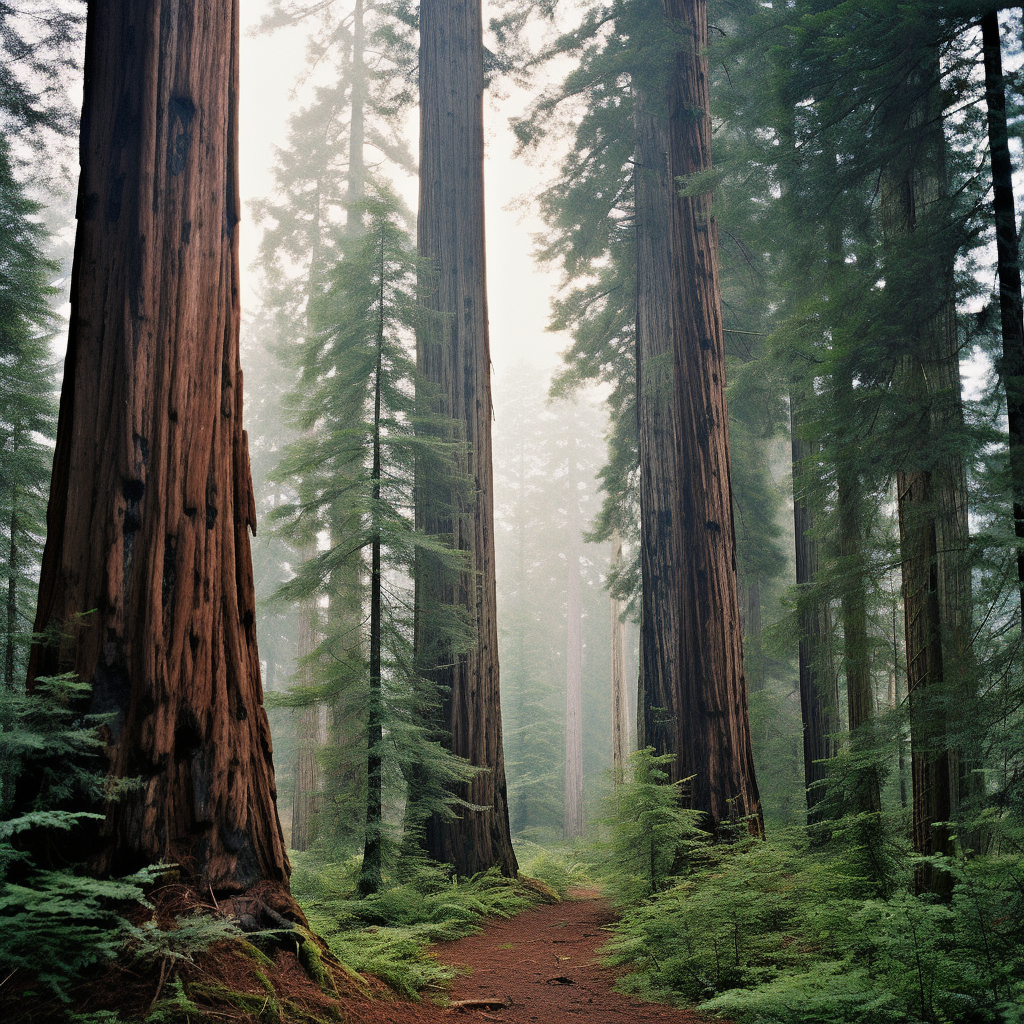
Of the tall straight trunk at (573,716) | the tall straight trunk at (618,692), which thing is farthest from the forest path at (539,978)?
the tall straight trunk at (573,716)

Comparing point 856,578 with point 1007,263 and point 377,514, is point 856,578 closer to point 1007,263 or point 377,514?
point 1007,263

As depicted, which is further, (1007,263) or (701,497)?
(701,497)

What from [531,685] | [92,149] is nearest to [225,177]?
[92,149]

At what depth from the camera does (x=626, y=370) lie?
1344cm

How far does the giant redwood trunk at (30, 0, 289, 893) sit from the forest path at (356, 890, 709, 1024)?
1225 millimetres

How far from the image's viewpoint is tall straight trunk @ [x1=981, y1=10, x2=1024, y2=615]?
355 centimetres

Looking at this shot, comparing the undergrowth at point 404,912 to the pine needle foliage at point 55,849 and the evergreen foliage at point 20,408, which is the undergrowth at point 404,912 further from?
the evergreen foliage at point 20,408

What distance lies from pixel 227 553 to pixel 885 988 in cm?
311

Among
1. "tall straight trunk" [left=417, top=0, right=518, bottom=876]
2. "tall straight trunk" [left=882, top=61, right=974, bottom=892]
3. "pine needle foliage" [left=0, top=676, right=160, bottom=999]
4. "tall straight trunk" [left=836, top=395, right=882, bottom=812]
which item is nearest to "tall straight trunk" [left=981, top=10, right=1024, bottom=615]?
"tall straight trunk" [left=882, top=61, right=974, bottom=892]

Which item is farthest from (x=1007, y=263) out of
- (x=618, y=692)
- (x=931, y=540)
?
(x=618, y=692)

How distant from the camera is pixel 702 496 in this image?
22.9 feet

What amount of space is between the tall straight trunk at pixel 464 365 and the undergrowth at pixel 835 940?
219 centimetres

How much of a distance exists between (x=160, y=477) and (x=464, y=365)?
515cm

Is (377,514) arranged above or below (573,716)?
above
